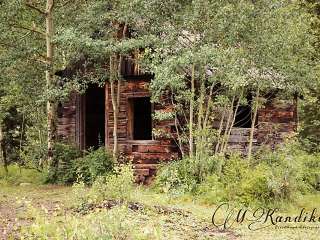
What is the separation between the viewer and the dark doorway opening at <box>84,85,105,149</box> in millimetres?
22828

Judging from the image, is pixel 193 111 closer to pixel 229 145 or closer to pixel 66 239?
pixel 229 145

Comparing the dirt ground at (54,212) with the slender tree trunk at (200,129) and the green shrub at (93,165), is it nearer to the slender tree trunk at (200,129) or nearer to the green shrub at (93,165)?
the green shrub at (93,165)

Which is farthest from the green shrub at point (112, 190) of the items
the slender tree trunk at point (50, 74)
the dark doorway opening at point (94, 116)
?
the dark doorway opening at point (94, 116)

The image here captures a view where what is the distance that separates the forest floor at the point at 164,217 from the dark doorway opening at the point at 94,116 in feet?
24.0

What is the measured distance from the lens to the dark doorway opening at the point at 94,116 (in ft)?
74.9

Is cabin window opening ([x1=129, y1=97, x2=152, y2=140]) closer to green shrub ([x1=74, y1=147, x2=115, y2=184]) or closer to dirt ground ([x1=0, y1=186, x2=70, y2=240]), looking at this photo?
green shrub ([x1=74, y1=147, x2=115, y2=184])

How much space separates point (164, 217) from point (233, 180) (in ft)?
13.9

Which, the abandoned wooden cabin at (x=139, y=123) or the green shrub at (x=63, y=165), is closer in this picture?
the green shrub at (x=63, y=165)

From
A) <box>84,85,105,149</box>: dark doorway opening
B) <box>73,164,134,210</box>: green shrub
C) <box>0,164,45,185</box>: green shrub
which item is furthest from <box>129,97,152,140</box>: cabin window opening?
<box>73,164,134,210</box>: green shrub

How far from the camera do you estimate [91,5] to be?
17.0m

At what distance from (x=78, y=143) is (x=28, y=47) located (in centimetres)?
426

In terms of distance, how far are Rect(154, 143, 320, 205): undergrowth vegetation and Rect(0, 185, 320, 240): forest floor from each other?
59cm

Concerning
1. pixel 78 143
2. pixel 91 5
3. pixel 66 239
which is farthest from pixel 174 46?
pixel 66 239

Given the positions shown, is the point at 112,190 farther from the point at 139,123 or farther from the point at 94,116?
the point at 94,116
